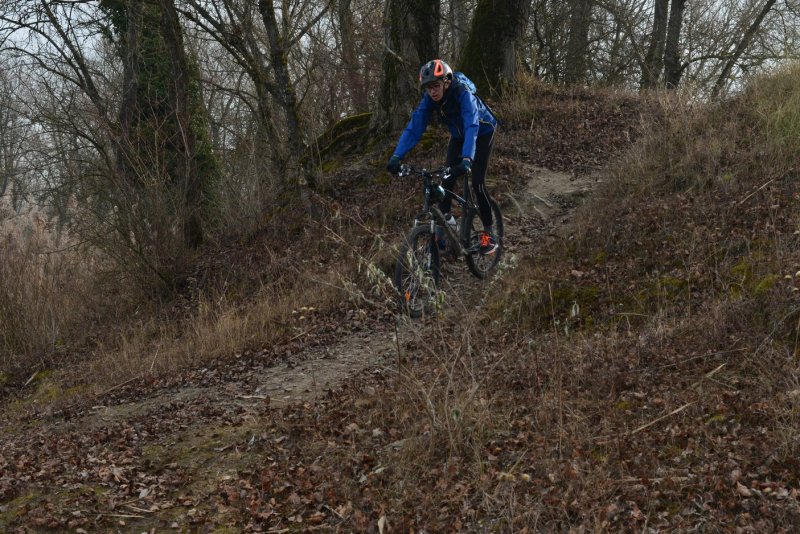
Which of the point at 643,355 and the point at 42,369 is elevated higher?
the point at 643,355

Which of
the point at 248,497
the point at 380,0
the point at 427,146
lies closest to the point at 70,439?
the point at 248,497

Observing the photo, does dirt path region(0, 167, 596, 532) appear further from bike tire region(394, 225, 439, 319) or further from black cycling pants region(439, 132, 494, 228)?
black cycling pants region(439, 132, 494, 228)

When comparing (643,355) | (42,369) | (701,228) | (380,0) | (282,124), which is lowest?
(42,369)

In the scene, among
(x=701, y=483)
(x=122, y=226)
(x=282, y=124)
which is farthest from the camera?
(x=282, y=124)

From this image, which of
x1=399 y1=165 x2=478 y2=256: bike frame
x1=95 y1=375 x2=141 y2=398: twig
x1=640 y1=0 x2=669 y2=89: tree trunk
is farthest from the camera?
x1=640 y1=0 x2=669 y2=89: tree trunk

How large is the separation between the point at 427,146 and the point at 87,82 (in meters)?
7.84

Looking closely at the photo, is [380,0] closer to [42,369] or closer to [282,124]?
[282,124]

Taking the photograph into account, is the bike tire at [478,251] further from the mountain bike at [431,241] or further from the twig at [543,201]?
the twig at [543,201]

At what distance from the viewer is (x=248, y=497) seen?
15.7ft

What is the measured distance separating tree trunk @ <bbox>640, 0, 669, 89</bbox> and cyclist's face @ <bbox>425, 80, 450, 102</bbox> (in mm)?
13817

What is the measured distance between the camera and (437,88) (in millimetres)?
7527

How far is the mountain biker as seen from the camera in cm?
745

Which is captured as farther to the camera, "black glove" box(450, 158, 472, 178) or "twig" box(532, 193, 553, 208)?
"twig" box(532, 193, 553, 208)

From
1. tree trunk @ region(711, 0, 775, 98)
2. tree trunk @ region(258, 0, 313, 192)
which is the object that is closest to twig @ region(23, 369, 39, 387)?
tree trunk @ region(258, 0, 313, 192)
